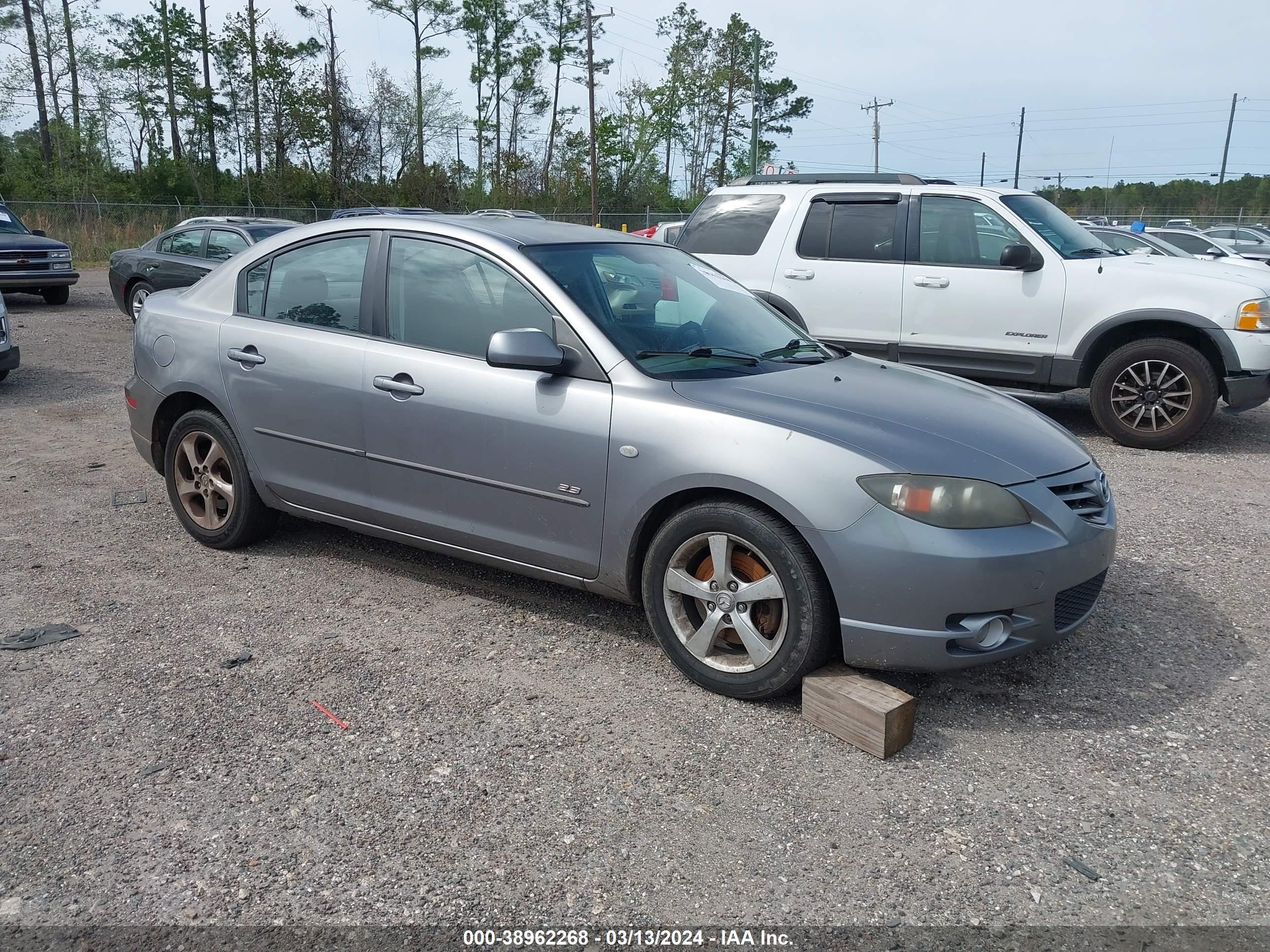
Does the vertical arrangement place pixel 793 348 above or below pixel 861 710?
above

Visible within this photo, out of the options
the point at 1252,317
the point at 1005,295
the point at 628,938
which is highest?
the point at 1005,295

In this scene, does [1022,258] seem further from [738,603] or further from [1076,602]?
[738,603]

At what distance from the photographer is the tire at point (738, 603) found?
348 centimetres

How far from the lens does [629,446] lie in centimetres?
379

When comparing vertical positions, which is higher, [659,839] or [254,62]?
[254,62]

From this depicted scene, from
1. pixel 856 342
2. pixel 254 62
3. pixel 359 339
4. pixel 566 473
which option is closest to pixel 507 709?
pixel 566 473

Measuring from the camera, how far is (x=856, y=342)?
888 centimetres

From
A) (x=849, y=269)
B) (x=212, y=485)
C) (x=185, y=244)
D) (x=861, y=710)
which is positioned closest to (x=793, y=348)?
(x=861, y=710)

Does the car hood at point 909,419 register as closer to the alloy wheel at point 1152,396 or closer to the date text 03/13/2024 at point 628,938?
the date text 03/13/2024 at point 628,938

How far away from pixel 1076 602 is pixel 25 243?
1847 centimetres

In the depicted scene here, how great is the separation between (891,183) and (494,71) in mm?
50941

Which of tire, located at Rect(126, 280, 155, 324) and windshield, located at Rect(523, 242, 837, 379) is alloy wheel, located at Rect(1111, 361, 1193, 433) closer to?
windshield, located at Rect(523, 242, 837, 379)

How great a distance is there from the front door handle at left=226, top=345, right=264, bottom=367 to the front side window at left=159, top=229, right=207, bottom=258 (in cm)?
1014

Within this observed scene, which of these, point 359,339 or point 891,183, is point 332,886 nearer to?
point 359,339
